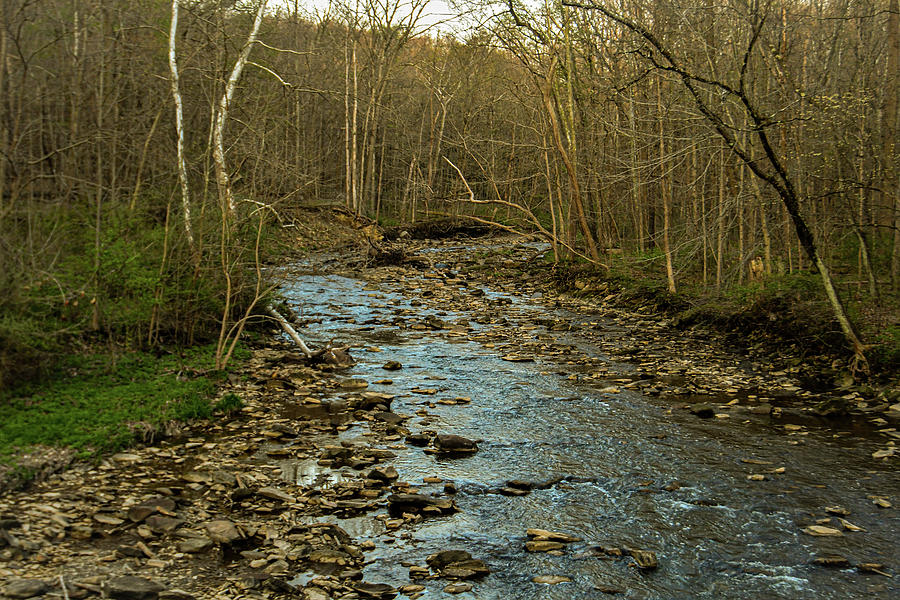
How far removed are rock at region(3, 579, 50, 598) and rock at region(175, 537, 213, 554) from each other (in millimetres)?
911

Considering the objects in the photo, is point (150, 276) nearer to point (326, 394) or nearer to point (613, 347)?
point (326, 394)

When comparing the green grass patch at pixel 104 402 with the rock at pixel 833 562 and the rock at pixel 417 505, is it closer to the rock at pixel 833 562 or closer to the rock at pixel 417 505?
the rock at pixel 417 505

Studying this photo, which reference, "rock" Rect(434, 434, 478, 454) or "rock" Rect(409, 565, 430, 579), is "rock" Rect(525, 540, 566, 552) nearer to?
"rock" Rect(409, 565, 430, 579)

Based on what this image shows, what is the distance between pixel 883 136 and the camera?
12.8 m

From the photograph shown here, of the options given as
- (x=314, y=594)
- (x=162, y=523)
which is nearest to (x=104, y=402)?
(x=162, y=523)

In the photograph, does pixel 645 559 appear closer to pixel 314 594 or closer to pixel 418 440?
pixel 314 594

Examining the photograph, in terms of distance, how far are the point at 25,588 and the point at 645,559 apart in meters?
4.03

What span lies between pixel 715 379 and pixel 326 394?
218 inches

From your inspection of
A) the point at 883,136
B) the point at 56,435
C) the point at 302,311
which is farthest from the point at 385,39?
the point at 56,435

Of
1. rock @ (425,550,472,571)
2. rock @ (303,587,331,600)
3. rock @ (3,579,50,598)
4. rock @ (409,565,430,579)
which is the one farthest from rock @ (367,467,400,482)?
rock @ (3,579,50,598)

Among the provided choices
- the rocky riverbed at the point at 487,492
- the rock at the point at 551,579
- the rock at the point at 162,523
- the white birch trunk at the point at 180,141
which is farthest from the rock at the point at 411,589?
the white birch trunk at the point at 180,141

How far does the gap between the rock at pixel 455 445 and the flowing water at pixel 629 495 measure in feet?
0.41

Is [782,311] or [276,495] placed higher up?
[782,311]

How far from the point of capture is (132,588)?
416 centimetres
